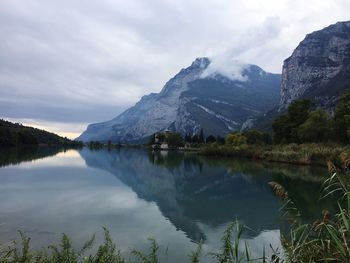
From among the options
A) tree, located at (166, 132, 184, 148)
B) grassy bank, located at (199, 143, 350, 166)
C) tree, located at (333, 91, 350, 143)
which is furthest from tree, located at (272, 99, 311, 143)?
tree, located at (166, 132, 184, 148)

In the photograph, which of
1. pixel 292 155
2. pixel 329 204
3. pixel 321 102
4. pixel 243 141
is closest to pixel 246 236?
pixel 329 204

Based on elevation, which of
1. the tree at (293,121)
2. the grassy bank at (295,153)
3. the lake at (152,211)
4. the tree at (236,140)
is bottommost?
the lake at (152,211)

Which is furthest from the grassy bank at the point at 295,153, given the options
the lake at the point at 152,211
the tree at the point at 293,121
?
the lake at the point at 152,211

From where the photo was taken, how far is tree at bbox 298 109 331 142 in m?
67.5

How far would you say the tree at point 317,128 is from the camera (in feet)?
221

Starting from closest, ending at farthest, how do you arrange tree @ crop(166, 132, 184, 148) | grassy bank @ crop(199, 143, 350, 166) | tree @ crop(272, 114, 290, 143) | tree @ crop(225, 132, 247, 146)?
grassy bank @ crop(199, 143, 350, 166) < tree @ crop(272, 114, 290, 143) < tree @ crop(225, 132, 247, 146) < tree @ crop(166, 132, 184, 148)

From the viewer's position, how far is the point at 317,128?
67.4 m

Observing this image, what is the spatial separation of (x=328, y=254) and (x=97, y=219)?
1485 centimetres

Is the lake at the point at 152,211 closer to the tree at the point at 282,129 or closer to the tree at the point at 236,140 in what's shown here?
the tree at the point at 282,129

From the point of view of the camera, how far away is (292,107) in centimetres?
7944

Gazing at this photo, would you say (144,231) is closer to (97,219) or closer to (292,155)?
(97,219)

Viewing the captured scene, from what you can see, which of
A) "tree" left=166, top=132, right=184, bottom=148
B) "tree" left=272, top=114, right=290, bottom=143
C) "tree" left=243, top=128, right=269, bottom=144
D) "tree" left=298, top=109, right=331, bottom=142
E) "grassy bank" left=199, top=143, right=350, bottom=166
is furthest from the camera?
"tree" left=166, top=132, right=184, bottom=148

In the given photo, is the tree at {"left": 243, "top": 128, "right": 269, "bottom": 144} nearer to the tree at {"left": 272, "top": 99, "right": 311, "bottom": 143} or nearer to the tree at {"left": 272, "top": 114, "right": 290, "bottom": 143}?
the tree at {"left": 272, "top": 114, "right": 290, "bottom": 143}

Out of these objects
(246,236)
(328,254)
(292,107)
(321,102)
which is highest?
(321,102)
